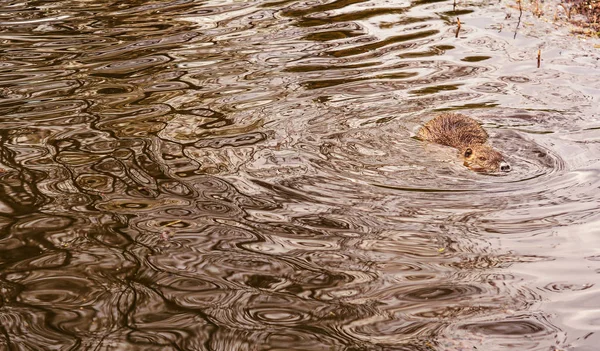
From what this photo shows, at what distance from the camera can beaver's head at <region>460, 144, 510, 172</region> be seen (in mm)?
6660

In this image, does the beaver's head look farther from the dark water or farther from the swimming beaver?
the dark water

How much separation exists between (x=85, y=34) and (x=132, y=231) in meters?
Result: 5.54

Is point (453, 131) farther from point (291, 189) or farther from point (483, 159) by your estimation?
point (291, 189)

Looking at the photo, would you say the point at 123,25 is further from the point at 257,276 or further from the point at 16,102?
the point at 257,276

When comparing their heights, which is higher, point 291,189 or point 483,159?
point 291,189

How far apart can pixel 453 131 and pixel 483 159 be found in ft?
2.07

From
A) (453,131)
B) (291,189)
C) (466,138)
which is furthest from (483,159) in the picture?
(291,189)

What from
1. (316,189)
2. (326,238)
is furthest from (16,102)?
(326,238)

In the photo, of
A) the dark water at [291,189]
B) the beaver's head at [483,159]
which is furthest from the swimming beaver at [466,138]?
the dark water at [291,189]

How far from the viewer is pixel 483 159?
678 centimetres

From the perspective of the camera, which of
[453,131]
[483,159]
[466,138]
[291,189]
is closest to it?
[291,189]

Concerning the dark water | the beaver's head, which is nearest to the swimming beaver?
the beaver's head

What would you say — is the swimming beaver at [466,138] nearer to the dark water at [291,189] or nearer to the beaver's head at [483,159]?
the beaver's head at [483,159]

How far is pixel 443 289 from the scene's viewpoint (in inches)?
191
